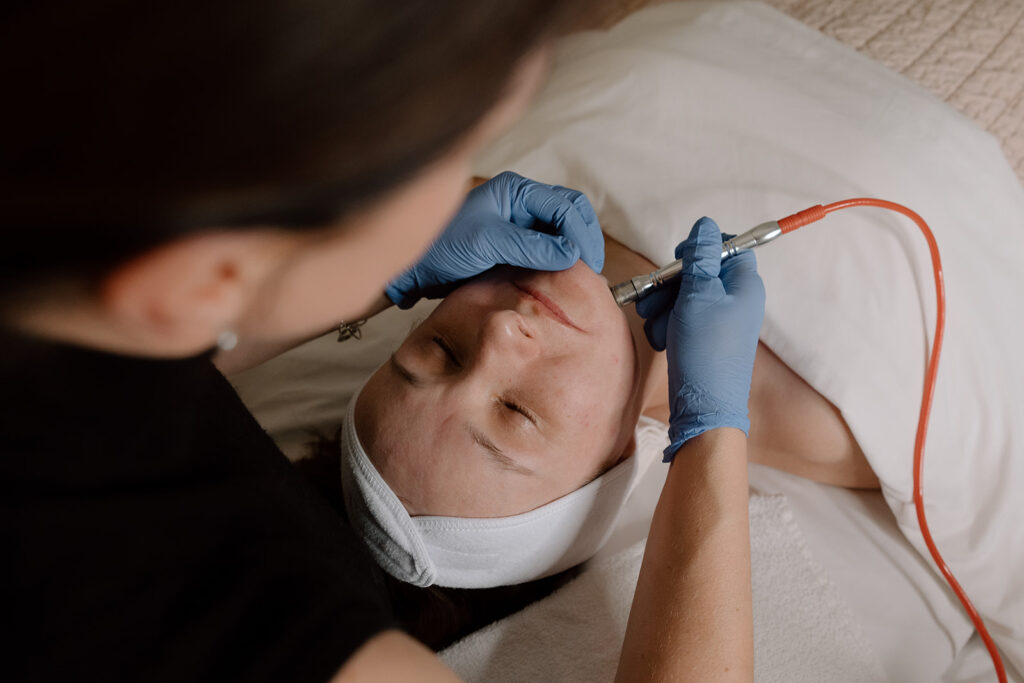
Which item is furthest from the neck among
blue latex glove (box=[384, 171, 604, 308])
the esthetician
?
the esthetician

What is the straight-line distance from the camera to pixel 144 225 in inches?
14.2

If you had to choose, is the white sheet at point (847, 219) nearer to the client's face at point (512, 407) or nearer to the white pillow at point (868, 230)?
the white pillow at point (868, 230)

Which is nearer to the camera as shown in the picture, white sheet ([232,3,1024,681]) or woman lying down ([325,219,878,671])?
woman lying down ([325,219,878,671])

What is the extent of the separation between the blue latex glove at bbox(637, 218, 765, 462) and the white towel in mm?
310

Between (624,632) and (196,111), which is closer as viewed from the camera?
(196,111)

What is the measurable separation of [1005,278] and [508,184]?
88cm

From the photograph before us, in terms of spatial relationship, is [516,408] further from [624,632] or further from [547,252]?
[624,632]

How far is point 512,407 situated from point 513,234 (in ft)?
0.89

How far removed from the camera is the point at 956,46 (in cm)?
153

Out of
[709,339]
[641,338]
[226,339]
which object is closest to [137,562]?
[226,339]

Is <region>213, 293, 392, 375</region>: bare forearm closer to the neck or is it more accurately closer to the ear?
the neck

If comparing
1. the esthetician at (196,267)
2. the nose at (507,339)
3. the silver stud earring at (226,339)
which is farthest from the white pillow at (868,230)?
the silver stud earring at (226,339)

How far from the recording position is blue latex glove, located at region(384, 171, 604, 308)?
44.9 inches

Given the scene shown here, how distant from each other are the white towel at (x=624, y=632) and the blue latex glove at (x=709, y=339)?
1.02 feet
